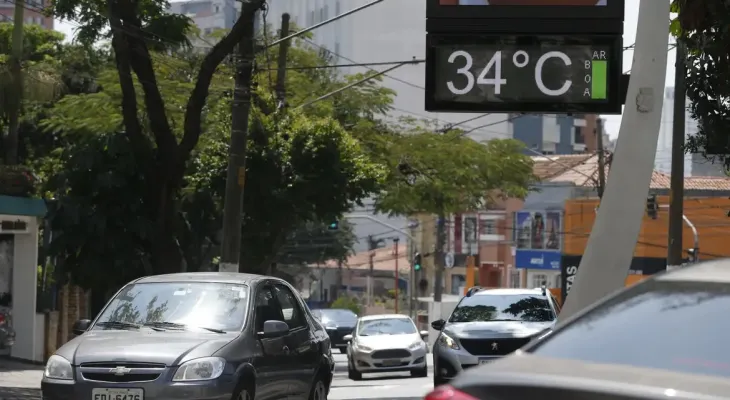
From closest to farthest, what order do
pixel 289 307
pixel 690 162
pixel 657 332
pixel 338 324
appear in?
pixel 657 332 < pixel 289 307 < pixel 338 324 < pixel 690 162

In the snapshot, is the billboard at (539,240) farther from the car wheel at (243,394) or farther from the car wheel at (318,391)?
the car wheel at (243,394)

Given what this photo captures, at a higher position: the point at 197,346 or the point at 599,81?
the point at 599,81

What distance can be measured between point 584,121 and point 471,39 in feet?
272

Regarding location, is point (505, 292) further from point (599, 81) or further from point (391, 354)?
point (391, 354)

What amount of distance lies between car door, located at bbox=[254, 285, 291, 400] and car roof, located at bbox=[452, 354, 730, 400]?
629 cm

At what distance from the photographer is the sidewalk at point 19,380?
15.8 meters

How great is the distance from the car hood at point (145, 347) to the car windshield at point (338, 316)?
102 feet

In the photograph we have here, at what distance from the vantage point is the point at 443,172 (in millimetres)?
33062

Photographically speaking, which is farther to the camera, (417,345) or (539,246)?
Result: (539,246)

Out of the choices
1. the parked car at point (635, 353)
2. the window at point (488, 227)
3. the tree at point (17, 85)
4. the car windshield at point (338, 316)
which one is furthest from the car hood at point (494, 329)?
the window at point (488, 227)

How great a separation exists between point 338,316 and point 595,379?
38.5 meters

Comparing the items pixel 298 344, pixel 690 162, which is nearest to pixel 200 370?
pixel 298 344

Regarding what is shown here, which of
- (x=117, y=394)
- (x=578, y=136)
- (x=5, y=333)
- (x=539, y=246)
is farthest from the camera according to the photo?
(x=578, y=136)

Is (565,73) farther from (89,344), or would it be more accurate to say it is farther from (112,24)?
(112,24)
